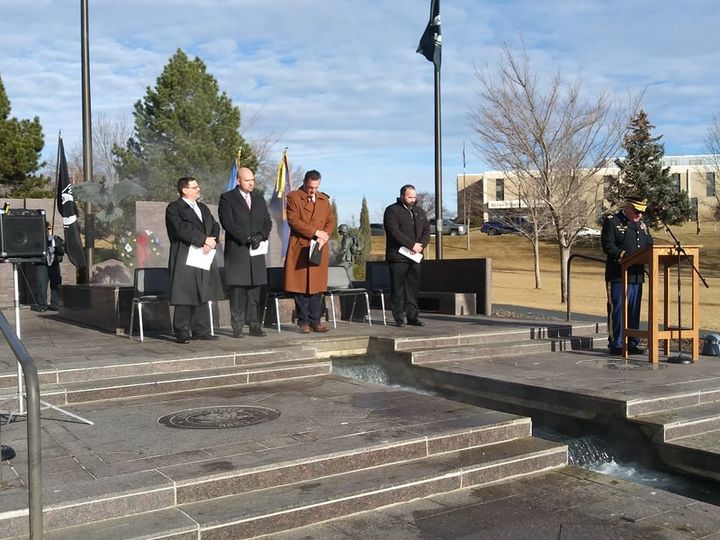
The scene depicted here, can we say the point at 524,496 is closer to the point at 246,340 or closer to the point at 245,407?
the point at 245,407

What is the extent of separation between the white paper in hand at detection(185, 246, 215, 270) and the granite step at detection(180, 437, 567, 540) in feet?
Answer: 15.5

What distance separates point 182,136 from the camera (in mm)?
31969

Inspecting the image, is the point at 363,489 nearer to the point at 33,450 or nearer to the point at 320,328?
the point at 33,450

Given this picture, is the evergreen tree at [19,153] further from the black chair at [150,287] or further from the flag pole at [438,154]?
the black chair at [150,287]

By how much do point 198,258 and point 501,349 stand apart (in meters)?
3.94

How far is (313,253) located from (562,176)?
581 inches

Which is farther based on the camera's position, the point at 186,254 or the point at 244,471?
the point at 186,254

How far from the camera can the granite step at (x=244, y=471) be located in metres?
3.88

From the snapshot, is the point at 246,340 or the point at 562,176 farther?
the point at 562,176

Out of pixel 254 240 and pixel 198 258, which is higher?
pixel 254 240

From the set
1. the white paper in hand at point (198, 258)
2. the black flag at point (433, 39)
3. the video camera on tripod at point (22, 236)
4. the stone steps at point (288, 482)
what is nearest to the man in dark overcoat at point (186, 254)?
the white paper in hand at point (198, 258)

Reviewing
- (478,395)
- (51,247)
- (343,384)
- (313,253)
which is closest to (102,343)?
(313,253)

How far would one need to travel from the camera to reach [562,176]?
74.3 ft

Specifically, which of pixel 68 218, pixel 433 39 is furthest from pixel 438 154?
pixel 68 218
